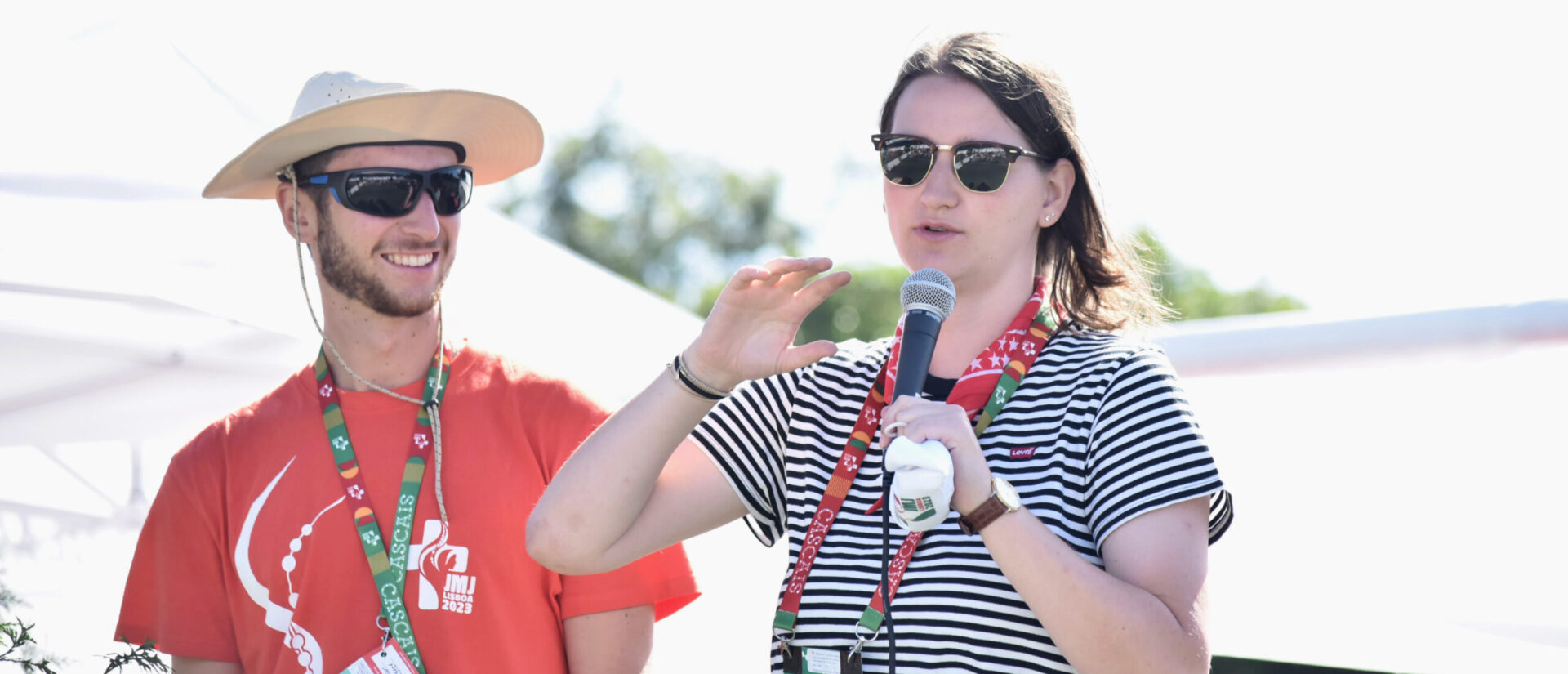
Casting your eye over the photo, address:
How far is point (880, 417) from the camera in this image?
2.21 m

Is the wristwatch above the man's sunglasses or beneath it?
beneath

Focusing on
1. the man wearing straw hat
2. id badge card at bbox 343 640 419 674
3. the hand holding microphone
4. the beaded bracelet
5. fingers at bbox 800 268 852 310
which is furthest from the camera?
the man wearing straw hat

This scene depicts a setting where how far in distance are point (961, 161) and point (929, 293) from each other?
12.1 inches

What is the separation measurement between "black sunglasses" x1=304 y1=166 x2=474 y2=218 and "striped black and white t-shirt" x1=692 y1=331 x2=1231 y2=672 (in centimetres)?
115

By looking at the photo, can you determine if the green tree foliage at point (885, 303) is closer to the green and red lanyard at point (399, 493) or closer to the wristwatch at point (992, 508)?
the green and red lanyard at point (399, 493)

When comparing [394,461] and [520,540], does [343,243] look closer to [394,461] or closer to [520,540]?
[394,461]

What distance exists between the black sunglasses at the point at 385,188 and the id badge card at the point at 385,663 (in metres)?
0.98

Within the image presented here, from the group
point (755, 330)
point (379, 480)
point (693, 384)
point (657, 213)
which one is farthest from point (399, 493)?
point (657, 213)

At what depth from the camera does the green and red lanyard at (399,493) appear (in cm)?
254

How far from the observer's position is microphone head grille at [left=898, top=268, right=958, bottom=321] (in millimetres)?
1916

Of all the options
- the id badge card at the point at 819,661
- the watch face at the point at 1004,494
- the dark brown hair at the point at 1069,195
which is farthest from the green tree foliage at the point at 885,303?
the watch face at the point at 1004,494

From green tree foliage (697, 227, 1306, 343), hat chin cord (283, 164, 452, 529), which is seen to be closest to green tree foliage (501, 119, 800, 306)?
green tree foliage (697, 227, 1306, 343)

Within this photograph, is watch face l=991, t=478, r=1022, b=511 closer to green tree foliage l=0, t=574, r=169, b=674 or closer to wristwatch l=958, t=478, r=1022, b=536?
wristwatch l=958, t=478, r=1022, b=536

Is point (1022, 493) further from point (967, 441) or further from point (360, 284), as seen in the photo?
point (360, 284)
